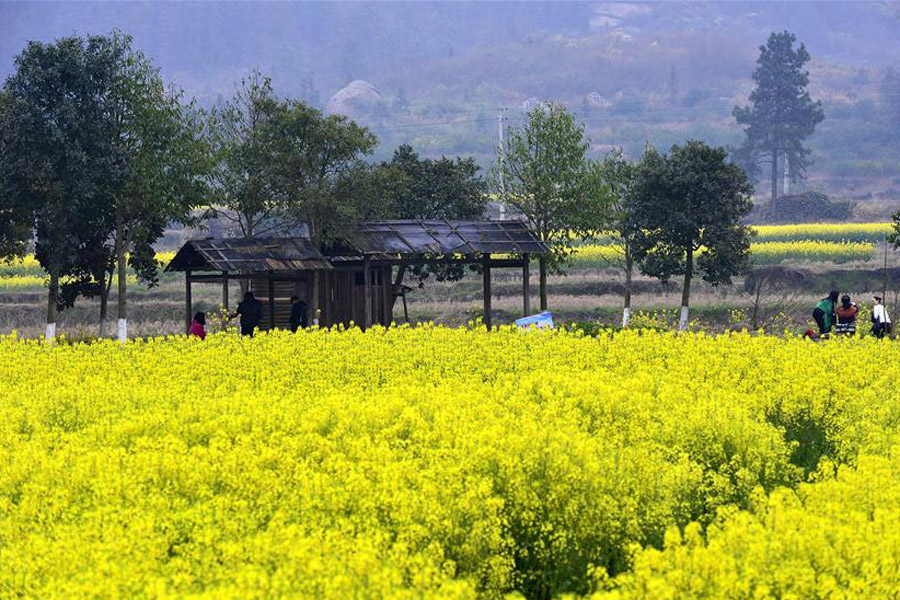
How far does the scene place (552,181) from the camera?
39750 mm

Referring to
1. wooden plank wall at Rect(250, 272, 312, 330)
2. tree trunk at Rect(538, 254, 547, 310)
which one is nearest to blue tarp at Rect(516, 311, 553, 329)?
tree trunk at Rect(538, 254, 547, 310)

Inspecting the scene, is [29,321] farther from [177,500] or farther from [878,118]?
[878,118]

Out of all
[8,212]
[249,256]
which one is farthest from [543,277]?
[8,212]

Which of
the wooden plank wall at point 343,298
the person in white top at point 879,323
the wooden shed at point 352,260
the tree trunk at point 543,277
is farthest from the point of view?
the tree trunk at point 543,277

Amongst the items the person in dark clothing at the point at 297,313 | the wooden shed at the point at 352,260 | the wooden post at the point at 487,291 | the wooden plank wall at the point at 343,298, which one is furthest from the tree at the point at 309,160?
the wooden post at the point at 487,291

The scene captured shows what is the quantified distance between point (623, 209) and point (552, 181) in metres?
4.46

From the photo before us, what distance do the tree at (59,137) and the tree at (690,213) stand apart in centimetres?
1724

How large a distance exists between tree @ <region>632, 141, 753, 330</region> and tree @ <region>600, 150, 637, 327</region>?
1.32ft

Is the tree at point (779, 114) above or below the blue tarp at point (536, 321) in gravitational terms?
above

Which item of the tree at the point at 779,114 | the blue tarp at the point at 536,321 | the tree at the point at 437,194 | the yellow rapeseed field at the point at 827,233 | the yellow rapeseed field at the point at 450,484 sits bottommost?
the yellow rapeseed field at the point at 450,484

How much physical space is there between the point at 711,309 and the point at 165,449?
115 feet

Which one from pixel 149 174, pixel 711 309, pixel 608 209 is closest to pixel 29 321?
pixel 149 174

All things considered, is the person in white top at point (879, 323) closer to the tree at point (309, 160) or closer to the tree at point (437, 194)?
the tree at point (309, 160)

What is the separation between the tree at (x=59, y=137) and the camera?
32844 mm
